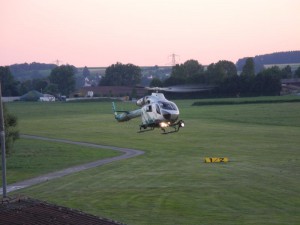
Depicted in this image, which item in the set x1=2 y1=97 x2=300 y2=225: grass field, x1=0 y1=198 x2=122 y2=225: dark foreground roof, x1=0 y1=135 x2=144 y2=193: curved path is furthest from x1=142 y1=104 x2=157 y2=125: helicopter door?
x1=0 y1=198 x2=122 y2=225: dark foreground roof

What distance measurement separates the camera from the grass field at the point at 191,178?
1345 inches

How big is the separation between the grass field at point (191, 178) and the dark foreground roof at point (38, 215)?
1090cm

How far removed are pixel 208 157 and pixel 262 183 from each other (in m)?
18.8

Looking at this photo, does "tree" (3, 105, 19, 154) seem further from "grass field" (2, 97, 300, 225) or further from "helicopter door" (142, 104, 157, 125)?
"helicopter door" (142, 104, 157, 125)

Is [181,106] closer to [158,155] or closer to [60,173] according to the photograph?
[158,155]

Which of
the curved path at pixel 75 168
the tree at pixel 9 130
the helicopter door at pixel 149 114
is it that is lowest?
the curved path at pixel 75 168

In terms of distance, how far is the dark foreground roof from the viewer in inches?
726

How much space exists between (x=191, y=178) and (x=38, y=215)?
98.7 ft

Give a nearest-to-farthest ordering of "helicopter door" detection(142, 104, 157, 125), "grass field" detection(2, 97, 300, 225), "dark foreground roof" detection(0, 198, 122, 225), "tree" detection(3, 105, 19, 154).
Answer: "dark foreground roof" detection(0, 198, 122, 225)
"grass field" detection(2, 97, 300, 225)
"helicopter door" detection(142, 104, 157, 125)
"tree" detection(3, 105, 19, 154)

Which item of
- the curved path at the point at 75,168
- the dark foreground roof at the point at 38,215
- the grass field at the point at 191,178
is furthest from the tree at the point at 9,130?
the dark foreground roof at the point at 38,215

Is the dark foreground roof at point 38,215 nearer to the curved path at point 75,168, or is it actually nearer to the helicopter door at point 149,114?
the curved path at point 75,168

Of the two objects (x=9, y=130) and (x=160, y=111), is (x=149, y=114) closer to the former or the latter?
(x=160, y=111)

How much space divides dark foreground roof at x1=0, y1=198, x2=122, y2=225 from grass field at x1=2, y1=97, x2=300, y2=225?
1090 cm

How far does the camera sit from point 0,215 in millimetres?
18953
